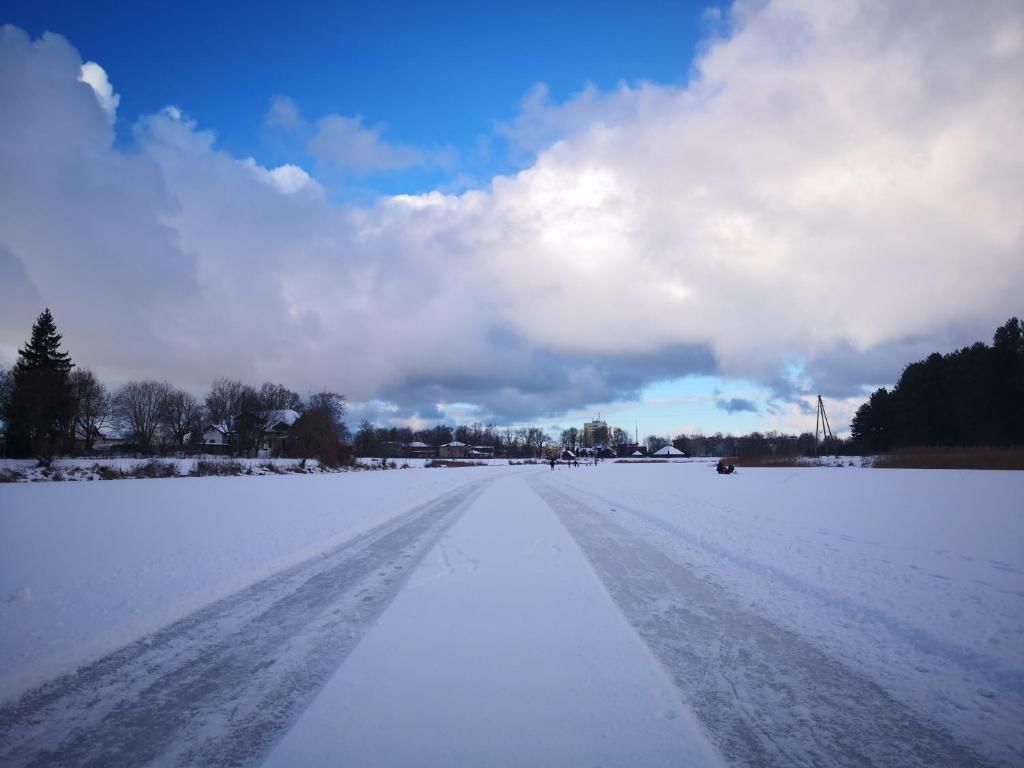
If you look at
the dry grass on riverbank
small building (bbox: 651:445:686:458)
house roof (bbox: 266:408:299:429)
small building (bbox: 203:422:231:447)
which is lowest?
small building (bbox: 651:445:686:458)

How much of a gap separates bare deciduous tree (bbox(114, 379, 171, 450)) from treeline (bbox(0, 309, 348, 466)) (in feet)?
0.44

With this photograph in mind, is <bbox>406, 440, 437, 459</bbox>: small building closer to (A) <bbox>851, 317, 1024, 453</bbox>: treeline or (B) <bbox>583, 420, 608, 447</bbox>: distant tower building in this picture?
(B) <bbox>583, 420, 608, 447</bbox>: distant tower building

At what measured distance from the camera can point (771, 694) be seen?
12.4ft

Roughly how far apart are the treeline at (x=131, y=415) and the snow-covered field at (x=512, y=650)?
4379 centimetres

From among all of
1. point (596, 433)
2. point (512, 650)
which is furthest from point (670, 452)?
point (512, 650)

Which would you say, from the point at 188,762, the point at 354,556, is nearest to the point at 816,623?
the point at 188,762

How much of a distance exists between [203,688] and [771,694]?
4.12 m

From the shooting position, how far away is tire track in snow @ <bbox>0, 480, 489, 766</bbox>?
10.0 ft

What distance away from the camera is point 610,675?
3980 mm

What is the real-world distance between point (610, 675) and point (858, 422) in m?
106

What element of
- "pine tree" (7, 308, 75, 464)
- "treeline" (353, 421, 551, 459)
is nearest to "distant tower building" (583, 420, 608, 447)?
"treeline" (353, 421, 551, 459)

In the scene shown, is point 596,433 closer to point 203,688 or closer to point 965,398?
point 965,398

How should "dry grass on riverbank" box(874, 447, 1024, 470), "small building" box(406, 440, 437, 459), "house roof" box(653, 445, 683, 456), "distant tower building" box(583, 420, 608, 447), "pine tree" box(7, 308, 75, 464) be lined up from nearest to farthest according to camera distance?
"dry grass on riverbank" box(874, 447, 1024, 470), "pine tree" box(7, 308, 75, 464), "house roof" box(653, 445, 683, 456), "small building" box(406, 440, 437, 459), "distant tower building" box(583, 420, 608, 447)

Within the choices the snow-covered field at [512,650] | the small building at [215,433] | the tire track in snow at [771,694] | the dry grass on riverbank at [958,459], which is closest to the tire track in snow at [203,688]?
the snow-covered field at [512,650]
